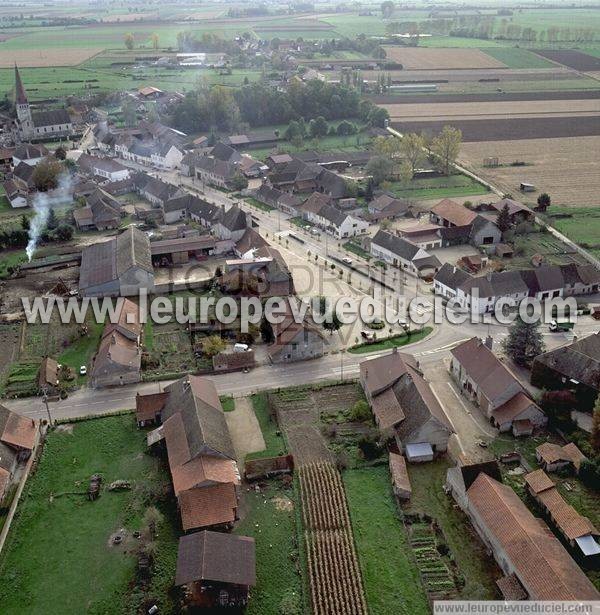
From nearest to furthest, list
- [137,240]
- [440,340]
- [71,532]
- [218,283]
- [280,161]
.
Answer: [71,532], [440,340], [218,283], [137,240], [280,161]

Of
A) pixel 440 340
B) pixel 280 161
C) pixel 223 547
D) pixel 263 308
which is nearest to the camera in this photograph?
pixel 223 547

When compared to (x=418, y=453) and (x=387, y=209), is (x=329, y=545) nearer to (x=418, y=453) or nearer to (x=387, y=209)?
(x=418, y=453)

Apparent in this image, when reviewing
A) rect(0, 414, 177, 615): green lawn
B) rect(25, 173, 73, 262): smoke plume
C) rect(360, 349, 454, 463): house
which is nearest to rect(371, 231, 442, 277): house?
rect(360, 349, 454, 463): house

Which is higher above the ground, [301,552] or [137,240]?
[137,240]

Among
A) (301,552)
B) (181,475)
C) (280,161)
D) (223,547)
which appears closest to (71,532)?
(181,475)

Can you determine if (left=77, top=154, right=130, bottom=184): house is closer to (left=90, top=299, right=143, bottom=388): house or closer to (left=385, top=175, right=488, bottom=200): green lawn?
(left=385, top=175, right=488, bottom=200): green lawn

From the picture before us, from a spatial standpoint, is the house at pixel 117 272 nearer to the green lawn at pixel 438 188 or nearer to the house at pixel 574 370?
the house at pixel 574 370

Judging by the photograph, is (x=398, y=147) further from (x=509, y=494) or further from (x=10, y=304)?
(x=509, y=494)
